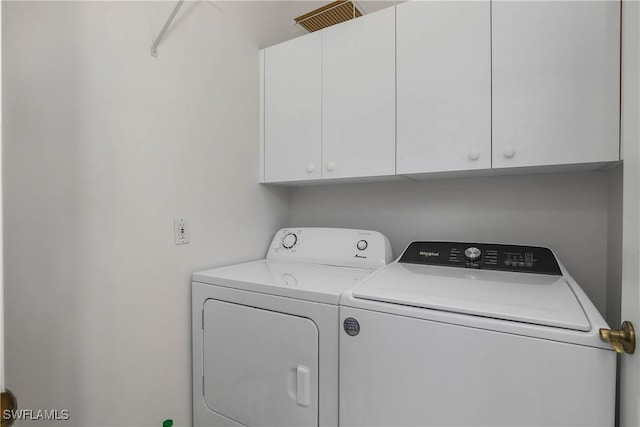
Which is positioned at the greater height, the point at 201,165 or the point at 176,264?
the point at 201,165

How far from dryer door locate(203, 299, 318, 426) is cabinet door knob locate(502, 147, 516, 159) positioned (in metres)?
1.02

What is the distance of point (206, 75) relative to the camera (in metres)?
1.65

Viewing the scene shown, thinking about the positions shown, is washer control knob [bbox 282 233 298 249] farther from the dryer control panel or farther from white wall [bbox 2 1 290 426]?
the dryer control panel

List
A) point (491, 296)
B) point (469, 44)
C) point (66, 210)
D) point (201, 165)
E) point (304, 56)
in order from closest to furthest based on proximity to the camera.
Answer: point (491, 296), point (66, 210), point (469, 44), point (201, 165), point (304, 56)

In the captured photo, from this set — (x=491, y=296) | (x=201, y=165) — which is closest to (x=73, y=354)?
(x=201, y=165)

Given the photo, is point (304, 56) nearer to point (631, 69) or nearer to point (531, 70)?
point (531, 70)

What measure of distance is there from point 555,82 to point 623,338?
959 millimetres

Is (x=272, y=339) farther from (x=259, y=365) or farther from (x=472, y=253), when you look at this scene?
(x=472, y=253)

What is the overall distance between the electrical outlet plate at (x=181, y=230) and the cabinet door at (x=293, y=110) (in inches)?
22.8

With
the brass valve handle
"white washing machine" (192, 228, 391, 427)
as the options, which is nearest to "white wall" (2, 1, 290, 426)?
"white washing machine" (192, 228, 391, 427)

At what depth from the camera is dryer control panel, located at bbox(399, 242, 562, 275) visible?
138 centimetres

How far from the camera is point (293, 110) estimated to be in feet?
6.02

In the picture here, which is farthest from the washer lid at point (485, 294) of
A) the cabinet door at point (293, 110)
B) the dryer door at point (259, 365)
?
the cabinet door at point (293, 110)

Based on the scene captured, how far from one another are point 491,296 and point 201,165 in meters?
1.36
